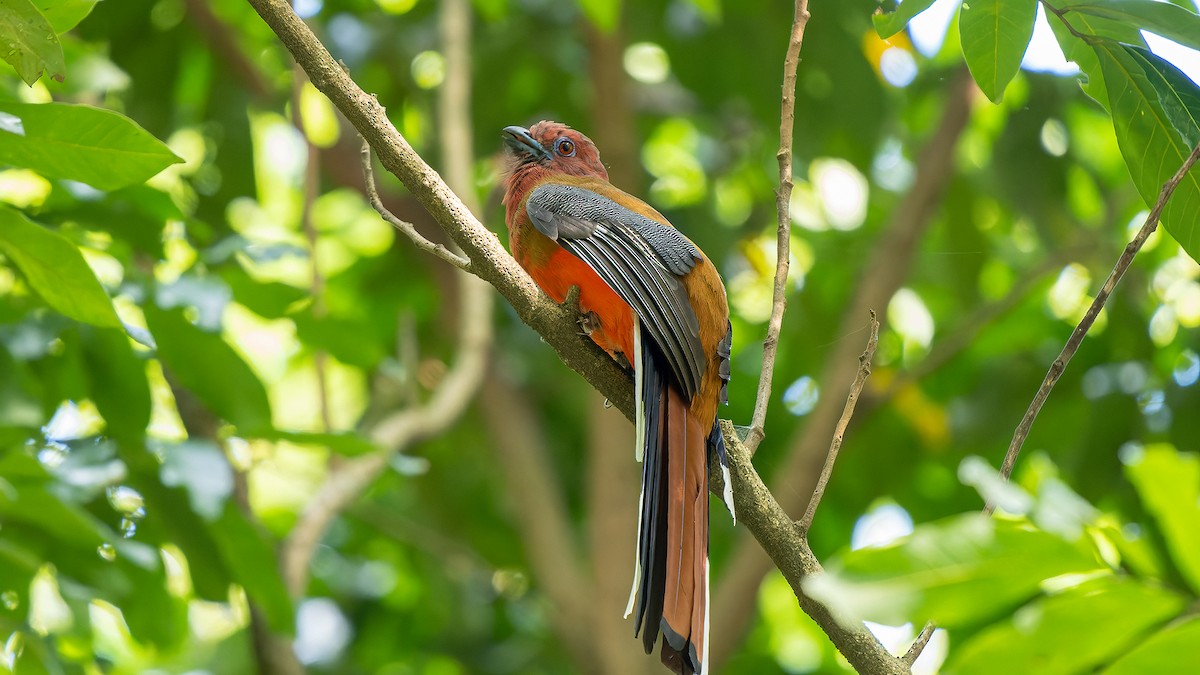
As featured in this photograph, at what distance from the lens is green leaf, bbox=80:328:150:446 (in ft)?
9.87

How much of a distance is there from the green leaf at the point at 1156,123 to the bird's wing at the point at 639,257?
1011 mm

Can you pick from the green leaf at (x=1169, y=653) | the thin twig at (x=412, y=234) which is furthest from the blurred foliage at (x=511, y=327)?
the thin twig at (x=412, y=234)

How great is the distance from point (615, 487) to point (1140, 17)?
3613 mm

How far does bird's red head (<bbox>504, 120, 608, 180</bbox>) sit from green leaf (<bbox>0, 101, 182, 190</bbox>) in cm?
177

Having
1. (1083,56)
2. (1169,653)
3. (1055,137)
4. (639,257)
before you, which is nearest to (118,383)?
(639,257)

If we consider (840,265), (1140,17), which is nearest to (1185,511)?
(1140,17)

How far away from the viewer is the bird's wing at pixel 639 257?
2.68 meters

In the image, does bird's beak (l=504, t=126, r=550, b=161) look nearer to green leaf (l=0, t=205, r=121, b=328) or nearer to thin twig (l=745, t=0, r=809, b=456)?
thin twig (l=745, t=0, r=809, b=456)

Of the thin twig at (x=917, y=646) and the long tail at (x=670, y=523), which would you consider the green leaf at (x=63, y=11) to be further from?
the thin twig at (x=917, y=646)

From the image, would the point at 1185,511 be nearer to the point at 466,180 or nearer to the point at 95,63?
the point at 95,63

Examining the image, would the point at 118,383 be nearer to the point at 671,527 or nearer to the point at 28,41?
the point at 28,41

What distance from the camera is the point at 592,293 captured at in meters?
2.91

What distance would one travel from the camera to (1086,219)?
6.27m

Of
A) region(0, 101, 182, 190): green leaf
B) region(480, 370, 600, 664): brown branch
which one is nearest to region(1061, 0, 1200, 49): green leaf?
region(0, 101, 182, 190): green leaf
